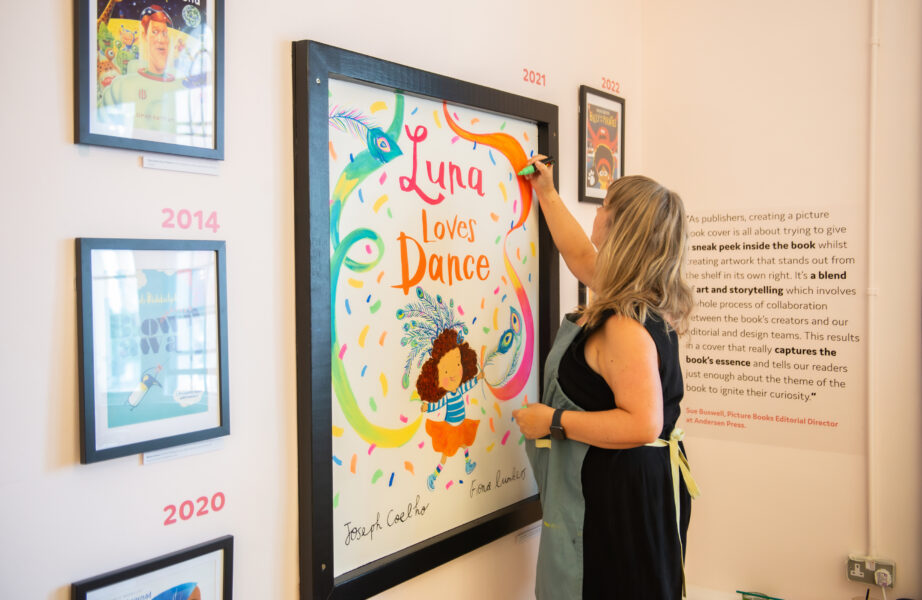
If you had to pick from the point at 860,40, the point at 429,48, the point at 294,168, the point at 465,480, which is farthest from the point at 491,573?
the point at 860,40

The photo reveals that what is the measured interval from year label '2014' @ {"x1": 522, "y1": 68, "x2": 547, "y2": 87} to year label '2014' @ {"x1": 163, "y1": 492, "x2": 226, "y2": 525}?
136cm

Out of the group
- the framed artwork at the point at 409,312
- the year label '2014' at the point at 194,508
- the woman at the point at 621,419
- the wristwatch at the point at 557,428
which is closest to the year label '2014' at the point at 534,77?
the framed artwork at the point at 409,312

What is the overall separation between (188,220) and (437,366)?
0.69m

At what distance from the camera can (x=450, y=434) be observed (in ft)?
→ 5.30

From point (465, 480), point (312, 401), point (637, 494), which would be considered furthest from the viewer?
point (465, 480)

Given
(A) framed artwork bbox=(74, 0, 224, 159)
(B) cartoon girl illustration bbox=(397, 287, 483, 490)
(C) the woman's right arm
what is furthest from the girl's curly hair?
(A) framed artwork bbox=(74, 0, 224, 159)

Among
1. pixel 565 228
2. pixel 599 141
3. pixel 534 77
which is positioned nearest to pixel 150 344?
pixel 565 228

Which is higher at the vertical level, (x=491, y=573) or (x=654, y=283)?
(x=654, y=283)

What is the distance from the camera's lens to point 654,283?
1525mm

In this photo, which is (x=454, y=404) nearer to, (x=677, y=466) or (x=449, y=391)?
(x=449, y=391)

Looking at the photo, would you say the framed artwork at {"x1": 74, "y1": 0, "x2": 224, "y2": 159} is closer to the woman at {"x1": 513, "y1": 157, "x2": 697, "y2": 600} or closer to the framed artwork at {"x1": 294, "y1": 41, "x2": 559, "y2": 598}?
the framed artwork at {"x1": 294, "y1": 41, "x2": 559, "y2": 598}

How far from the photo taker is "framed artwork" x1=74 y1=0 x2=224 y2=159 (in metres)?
0.96

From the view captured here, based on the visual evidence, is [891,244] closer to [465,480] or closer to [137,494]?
[465,480]

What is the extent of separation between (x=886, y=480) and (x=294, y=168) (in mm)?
2117
